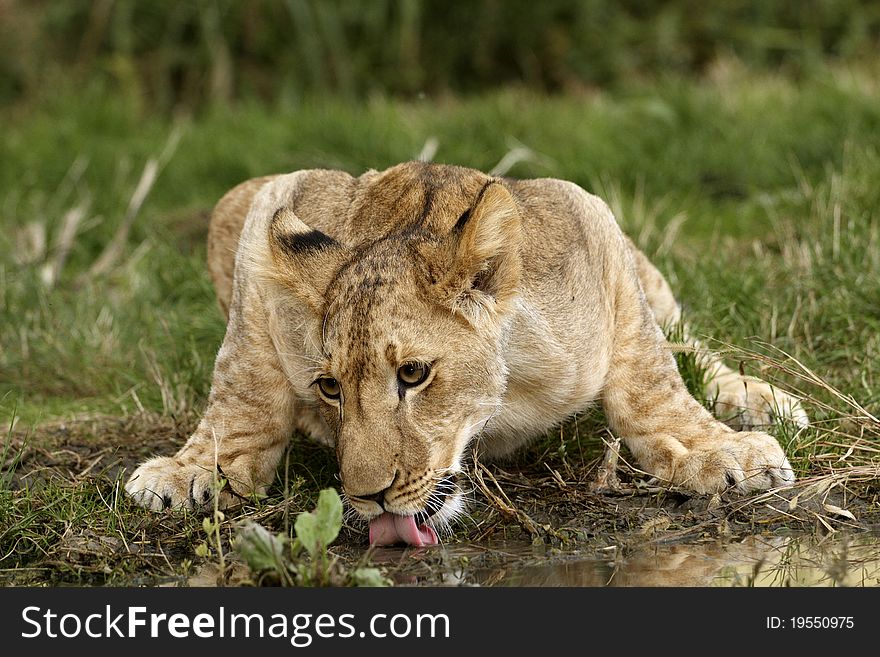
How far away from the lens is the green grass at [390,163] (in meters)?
5.55

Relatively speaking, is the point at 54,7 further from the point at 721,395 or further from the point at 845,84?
the point at 721,395

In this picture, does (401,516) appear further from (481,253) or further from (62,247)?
(62,247)

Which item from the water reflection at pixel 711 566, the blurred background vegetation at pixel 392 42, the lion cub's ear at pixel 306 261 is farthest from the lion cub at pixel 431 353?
the blurred background vegetation at pixel 392 42

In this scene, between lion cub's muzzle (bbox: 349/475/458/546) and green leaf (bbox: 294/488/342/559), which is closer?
green leaf (bbox: 294/488/342/559)

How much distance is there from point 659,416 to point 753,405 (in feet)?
2.71


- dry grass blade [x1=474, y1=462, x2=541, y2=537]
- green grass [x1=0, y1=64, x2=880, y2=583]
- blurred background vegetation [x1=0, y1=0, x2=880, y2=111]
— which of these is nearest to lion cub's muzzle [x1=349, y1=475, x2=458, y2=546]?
dry grass blade [x1=474, y1=462, x2=541, y2=537]

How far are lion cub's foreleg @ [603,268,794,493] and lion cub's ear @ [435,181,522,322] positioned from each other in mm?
899

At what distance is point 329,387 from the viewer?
4.43 metres

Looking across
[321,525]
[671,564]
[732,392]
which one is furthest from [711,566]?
[732,392]

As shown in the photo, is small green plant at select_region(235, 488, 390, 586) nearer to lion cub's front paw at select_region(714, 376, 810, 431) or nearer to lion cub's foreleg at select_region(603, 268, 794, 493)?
lion cub's foreleg at select_region(603, 268, 794, 493)

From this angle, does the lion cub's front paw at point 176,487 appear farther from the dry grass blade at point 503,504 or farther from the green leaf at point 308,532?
the green leaf at point 308,532

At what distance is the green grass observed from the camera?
555 centimetres

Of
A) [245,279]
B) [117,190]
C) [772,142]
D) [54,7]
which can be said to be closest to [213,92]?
[54,7]

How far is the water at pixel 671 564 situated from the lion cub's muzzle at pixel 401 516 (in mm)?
64
